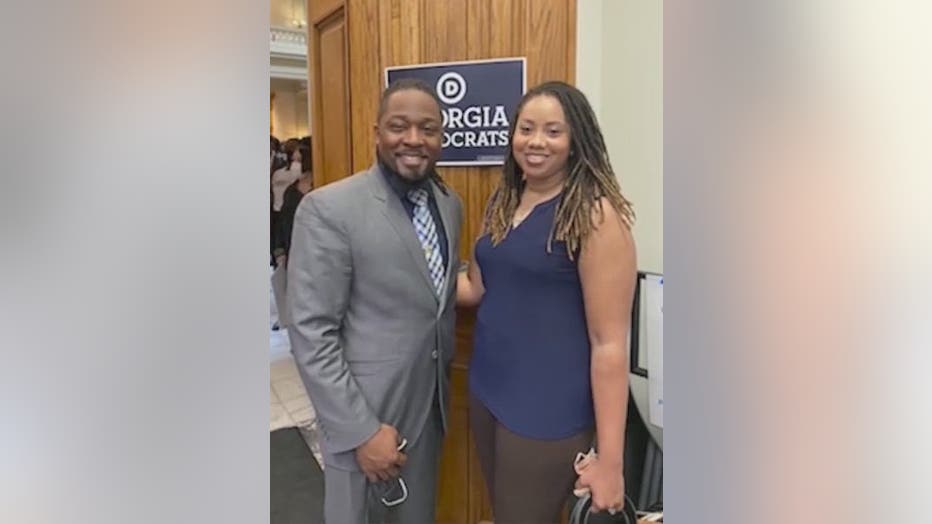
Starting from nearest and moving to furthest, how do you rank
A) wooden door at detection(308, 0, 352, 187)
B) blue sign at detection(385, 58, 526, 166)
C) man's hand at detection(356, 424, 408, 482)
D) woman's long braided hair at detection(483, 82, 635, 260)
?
1. woman's long braided hair at detection(483, 82, 635, 260)
2. man's hand at detection(356, 424, 408, 482)
3. blue sign at detection(385, 58, 526, 166)
4. wooden door at detection(308, 0, 352, 187)

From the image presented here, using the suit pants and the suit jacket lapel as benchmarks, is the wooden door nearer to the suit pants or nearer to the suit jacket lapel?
the suit jacket lapel

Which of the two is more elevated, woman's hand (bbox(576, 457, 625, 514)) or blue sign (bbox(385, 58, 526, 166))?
blue sign (bbox(385, 58, 526, 166))

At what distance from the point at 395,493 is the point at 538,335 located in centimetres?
47

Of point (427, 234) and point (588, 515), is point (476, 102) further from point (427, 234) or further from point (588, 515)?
point (588, 515)

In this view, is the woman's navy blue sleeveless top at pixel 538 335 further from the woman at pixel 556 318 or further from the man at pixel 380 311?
the man at pixel 380 311

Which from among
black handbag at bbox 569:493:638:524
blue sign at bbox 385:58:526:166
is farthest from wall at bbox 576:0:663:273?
black handbag at bbox 569:493:638:524

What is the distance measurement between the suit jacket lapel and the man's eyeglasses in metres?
0.36

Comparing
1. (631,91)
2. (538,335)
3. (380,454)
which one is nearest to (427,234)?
(538,335)

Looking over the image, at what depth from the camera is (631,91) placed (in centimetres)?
173

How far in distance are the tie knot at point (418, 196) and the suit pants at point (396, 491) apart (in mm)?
425

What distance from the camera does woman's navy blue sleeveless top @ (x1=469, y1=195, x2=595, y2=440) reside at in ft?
3.95
